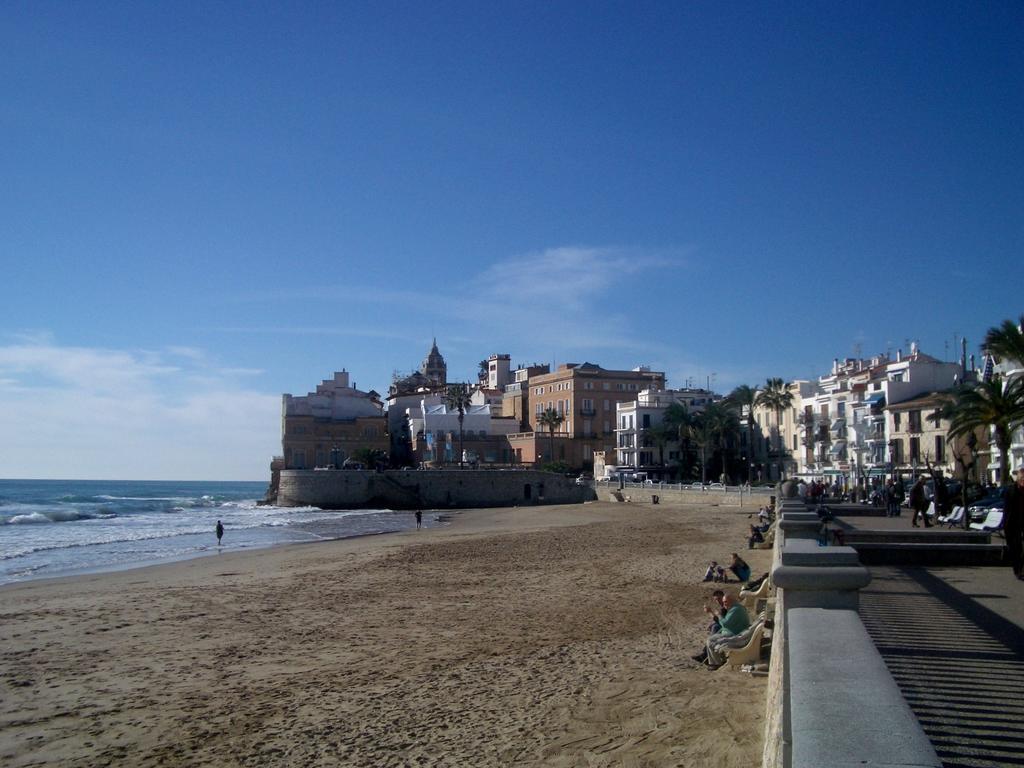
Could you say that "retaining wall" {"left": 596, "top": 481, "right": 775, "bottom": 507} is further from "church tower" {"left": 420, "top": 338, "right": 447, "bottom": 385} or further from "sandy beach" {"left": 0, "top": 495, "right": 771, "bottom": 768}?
"church tower" {"left": 420, "top": 338, "right": 447, "bottom": 385}

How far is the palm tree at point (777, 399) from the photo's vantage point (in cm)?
7119

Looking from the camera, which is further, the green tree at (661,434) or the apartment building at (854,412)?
the green tree at (661,434)

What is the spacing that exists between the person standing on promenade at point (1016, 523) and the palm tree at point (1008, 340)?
24911 mm

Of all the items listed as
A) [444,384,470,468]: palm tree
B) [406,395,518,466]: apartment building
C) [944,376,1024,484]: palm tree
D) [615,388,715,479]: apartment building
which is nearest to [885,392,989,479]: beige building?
[944,376,1024,484]: palm tree

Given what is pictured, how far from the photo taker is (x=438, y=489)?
7369 cm

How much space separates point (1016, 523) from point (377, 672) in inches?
327

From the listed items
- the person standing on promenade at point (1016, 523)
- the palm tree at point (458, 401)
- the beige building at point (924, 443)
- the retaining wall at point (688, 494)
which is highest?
the palm tree at point (458, 401)

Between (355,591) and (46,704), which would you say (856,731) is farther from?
(355,591)

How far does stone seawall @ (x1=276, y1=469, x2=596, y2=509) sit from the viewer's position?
241 feet

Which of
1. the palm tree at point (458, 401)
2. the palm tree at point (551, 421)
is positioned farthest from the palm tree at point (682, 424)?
the palm tree at point (458, 401)

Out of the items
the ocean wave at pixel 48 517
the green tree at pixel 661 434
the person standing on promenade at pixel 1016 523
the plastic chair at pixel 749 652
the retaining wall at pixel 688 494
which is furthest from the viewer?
the green tree at pixel 661 434

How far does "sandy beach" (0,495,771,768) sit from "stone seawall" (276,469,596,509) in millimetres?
48587

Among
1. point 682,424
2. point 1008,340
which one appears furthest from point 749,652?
point 682,424

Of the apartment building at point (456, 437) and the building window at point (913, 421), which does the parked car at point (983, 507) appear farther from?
the apartment building at point (456, 437)
